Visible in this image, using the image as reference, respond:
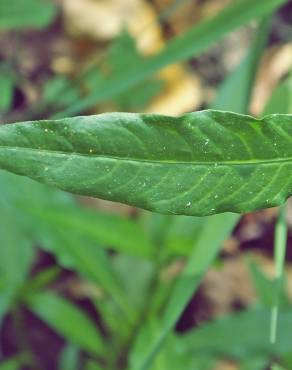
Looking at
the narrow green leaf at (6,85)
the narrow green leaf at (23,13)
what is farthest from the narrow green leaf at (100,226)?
the narrow green leaf at (23,13)

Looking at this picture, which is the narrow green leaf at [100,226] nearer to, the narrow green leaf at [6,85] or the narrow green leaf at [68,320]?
the narrow green leaf at [68,320]

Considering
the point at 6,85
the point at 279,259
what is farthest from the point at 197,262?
the point at 6,85

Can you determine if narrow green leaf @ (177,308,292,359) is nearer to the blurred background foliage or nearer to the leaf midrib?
the blurred background foliage

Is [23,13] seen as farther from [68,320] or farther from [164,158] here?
[164,158]

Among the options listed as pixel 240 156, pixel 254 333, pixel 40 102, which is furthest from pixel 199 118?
pixel 40 102

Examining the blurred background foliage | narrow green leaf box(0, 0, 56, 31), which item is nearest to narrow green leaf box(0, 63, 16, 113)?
the blurred background foliage
